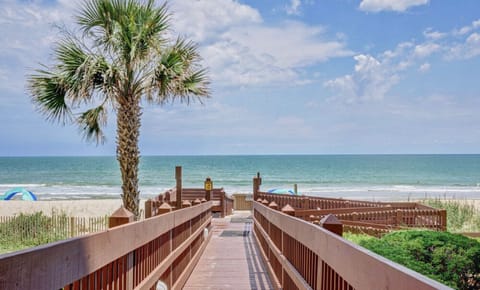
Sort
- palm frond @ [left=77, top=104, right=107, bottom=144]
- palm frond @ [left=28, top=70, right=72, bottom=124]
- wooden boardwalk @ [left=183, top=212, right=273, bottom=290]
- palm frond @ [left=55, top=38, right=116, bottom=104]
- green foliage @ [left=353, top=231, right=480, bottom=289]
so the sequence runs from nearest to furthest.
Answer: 1. green foliage @ [left=353, top=231, right=480, bottom=289]
2. wooden boardwalk @ [left=183, top=212, right=273, bottom=290]
3. palm frond @ [left=55, top=38, right=116, bottom=104]
4. palm frond @ [left=28, top=70, right=72, bottom=124]
5. palm frond @ [left=77, top=104, right=107, bottom=144]

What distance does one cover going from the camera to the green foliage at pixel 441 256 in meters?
4.80

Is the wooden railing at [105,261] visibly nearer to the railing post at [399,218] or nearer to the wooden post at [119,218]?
the wooden post at [119,218]

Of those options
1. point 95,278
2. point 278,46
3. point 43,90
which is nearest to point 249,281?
point 95,278

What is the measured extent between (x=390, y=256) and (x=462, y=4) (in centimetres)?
3025

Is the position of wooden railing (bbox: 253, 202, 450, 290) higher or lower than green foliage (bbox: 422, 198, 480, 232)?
higher

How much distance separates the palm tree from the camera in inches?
360

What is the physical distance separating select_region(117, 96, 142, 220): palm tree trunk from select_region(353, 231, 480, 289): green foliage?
5.61m

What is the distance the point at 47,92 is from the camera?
9.31 meters

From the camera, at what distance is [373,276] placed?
5.51 feet

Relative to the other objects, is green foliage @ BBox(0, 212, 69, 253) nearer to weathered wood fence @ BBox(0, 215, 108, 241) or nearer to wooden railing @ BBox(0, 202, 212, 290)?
weathered wood fence @ BBox(0, 215, 108, 241)

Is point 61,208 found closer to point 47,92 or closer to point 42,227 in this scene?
point 42,227

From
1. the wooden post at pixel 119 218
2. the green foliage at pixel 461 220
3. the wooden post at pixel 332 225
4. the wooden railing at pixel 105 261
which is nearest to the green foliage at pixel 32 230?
the wooden railing at pixel 105 261

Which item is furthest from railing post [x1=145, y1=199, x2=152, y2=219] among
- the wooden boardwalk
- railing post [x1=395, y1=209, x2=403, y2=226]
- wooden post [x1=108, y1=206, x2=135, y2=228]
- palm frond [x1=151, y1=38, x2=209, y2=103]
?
wooden post [x1=108, y1=206, x2=135, y2=228]

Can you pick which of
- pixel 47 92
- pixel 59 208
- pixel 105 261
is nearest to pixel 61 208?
pixel 59 208
